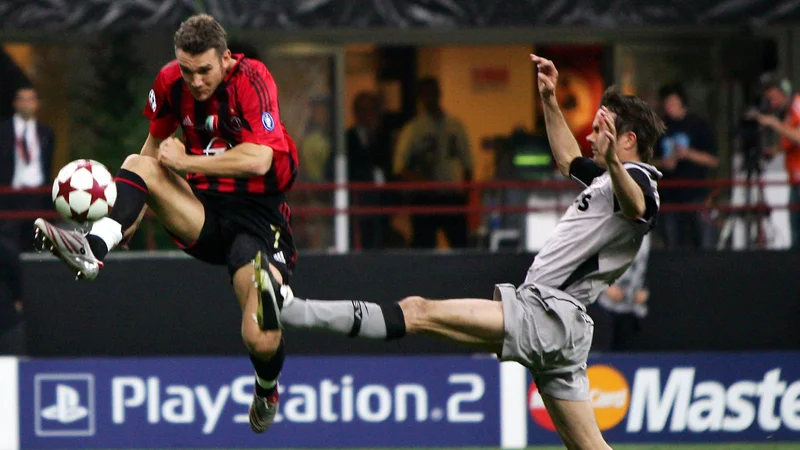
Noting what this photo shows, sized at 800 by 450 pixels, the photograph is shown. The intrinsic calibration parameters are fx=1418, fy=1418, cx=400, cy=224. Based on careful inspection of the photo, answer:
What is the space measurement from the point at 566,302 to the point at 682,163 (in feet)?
17.4

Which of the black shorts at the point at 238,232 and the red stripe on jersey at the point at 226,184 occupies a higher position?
the red stripe on jersey at the point at 226,184

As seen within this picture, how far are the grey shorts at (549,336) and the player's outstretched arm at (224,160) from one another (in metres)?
1.30

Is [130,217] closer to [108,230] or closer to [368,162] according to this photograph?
[108,230]

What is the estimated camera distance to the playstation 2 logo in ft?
30.9

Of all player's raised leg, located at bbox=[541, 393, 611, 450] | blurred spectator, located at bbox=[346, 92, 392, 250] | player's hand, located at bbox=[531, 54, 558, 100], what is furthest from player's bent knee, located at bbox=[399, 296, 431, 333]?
blurred spectator, located at bbox=[346, 92, 392, 250]

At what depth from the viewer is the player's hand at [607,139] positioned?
5.93 metres

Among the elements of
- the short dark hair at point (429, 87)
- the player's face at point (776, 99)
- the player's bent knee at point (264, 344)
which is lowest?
the player's bent knee at point (264, 344)

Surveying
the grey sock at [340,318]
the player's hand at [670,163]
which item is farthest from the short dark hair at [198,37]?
the player's hand at [670,163]

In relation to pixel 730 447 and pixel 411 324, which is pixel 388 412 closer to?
pixel 730 447

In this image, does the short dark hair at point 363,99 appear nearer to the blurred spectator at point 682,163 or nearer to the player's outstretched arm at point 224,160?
the blurred spectator at point 682,163

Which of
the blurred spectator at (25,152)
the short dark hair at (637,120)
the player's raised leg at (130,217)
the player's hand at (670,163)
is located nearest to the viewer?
the player's raised leg at (130,217)

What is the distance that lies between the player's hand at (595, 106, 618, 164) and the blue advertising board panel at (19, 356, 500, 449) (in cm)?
361

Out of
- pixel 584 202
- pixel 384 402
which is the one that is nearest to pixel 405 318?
pixel 584 202

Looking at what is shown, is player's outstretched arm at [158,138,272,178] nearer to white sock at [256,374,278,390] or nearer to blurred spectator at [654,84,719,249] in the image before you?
white sock at [256,374,278,390]
